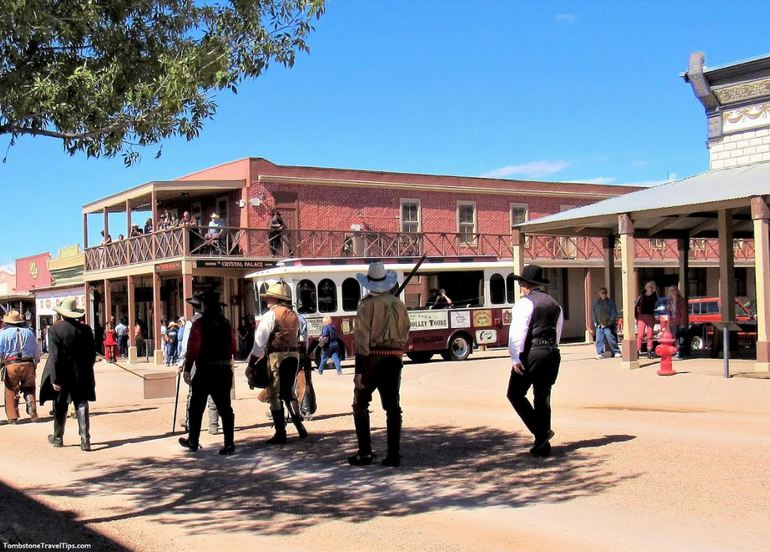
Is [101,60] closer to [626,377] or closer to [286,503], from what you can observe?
[286,503]

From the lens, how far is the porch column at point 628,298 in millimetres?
17172

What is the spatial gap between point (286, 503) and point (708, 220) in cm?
1795

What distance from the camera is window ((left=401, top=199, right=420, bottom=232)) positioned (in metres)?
33.4

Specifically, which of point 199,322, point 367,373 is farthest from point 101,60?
point 367,373

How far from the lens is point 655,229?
883 inches

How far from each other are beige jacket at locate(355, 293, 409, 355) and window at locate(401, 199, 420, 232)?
2492 cm

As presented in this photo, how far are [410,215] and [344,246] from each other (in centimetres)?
398

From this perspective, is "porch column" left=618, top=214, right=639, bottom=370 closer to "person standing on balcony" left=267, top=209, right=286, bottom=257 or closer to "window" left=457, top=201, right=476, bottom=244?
"person standing on balcony" left=267, top=209, right=286, bottom=257

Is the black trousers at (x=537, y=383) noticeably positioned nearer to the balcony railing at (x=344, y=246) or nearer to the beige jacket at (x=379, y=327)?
the beige jacket at (x=379, y=327)

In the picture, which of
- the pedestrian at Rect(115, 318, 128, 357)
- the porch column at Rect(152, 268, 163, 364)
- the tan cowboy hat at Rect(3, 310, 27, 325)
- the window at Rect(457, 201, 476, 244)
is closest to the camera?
the tan cowboy hat at Rect(3, 310, 27, 325)

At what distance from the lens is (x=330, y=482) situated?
26.0ft

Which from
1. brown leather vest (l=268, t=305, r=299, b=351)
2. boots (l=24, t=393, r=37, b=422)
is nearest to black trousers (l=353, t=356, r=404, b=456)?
brown leather vest (l=268, t=305, r=299, b=351)

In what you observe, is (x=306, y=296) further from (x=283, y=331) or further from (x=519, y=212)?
(x=519, y=212)

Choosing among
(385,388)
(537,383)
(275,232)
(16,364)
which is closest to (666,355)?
(537,383)
